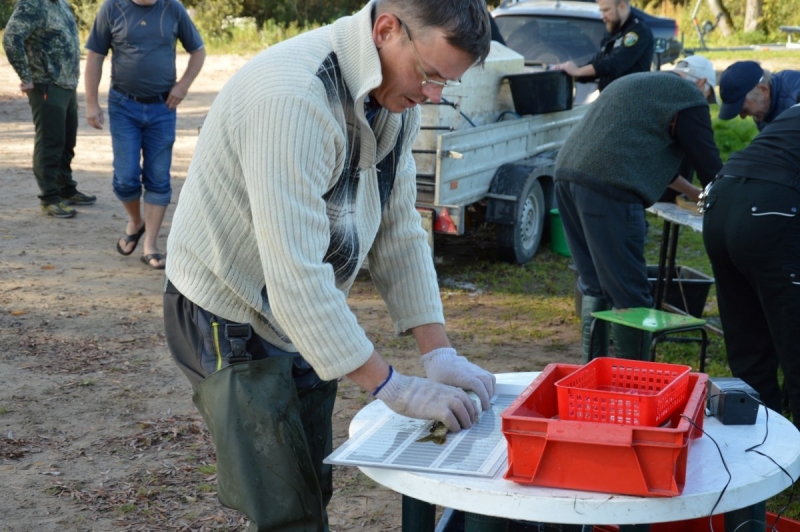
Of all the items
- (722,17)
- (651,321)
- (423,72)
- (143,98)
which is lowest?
(651,321)

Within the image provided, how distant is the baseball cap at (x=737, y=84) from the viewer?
445 cm

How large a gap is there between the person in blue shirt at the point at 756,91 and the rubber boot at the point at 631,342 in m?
1.13

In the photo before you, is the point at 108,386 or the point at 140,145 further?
the point at 140,145

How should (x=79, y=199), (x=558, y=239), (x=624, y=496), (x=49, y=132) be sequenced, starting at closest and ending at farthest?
(x=624, y=496) < (x=558, y=239) < (x=49, y=132) < (x=79, y=199)

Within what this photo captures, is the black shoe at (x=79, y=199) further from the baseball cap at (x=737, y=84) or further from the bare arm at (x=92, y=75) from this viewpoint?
the baseball cap at (x=737, y=84)

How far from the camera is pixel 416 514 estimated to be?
2332 millimetres

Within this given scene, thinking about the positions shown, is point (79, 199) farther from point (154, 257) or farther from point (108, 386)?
point (108, 386)

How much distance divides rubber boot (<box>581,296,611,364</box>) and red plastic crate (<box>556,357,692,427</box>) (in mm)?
2436

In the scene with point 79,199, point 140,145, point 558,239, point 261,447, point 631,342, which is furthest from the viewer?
point 79,199

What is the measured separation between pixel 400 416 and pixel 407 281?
0.41m

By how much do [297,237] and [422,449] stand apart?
575 millimetres

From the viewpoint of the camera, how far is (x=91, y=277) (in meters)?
6.97

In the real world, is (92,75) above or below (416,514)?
above

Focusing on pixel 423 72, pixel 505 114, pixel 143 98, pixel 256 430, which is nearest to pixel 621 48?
pixel 505 114
